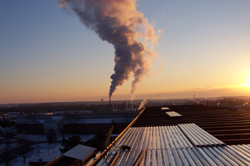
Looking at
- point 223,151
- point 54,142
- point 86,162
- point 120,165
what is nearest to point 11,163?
point 54,142

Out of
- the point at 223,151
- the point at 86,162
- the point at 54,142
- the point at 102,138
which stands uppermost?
the point at 223,151

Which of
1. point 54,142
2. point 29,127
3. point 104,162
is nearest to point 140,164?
point 104,162

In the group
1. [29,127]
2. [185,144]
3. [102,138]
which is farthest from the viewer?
[29,127]

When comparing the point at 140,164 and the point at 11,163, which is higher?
the point at 140,164

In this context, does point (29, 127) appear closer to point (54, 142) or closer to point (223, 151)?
point (54, 142)

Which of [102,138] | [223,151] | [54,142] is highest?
[223,151]

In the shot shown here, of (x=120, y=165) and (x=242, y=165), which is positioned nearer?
(x=242, y=165)

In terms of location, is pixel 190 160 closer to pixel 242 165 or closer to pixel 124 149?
pixel 242 165

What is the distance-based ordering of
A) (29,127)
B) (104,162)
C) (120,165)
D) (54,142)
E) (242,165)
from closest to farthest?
(242,165) < (120,165) < (104,162) < (54,142) < (29,127)

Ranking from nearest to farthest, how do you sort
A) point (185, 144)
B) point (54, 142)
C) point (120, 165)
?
1. point (120, 165)
2. point (185, 144)
3. point (54, 142)
